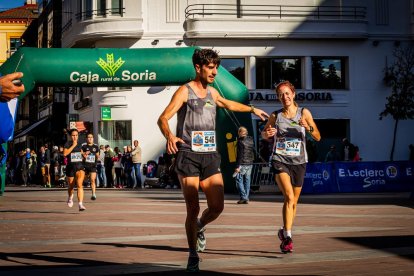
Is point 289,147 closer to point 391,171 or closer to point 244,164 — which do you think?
point 244,164

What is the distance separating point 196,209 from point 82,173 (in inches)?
420

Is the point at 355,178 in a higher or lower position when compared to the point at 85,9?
lower

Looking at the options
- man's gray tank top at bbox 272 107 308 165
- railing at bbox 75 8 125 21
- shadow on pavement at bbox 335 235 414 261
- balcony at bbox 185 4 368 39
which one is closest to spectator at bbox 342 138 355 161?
balcony at bbox 185 4 368 39

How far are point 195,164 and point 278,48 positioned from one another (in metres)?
29.1

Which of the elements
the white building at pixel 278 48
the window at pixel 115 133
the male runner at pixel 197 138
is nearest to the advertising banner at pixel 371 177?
the white building at pixel 278 48

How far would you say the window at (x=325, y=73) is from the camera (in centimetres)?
3728

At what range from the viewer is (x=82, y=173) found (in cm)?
1833

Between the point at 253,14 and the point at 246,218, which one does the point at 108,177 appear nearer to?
the point at 253,14

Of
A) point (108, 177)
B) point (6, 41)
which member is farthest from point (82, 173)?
point (6, 41)

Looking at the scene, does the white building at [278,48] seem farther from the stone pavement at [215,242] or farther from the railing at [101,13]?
the stone pavement at [215,242]

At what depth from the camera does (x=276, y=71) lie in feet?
121

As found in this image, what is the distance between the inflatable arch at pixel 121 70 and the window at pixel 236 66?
1224 centimetres

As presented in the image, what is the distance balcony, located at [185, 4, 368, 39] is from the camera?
1416 inches

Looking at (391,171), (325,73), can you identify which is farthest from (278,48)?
(391,171)
